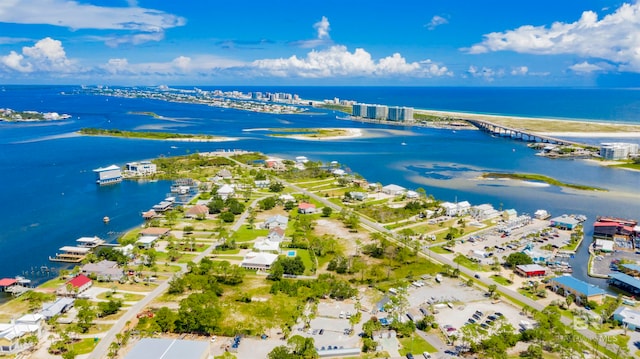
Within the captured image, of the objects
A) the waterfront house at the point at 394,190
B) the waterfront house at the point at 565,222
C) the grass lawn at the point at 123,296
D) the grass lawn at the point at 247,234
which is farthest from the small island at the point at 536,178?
the grass lawn at the point at 123,296

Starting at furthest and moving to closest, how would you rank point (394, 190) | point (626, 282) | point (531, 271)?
1. point (394, 190)
2. point (531, 271)
3. point (626, 282)

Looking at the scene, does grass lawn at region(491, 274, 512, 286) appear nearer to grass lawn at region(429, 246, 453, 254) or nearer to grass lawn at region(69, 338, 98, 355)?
grass lawn at region(429, 246, 453, 254)

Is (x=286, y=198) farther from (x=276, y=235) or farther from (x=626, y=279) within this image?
(x=626, y=279)

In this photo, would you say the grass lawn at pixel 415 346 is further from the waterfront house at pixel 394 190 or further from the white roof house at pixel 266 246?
the waterfront house at pixel 394 190

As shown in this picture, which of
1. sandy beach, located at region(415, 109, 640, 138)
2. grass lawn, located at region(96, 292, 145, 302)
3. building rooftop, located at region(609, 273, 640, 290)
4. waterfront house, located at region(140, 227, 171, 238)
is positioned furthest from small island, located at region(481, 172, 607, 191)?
grass lawn, located at region(96, 292, 145, 302)

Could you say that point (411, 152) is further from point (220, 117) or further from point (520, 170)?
point (220, 117)

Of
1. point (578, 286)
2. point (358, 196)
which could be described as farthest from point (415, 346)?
point (358, 196)
